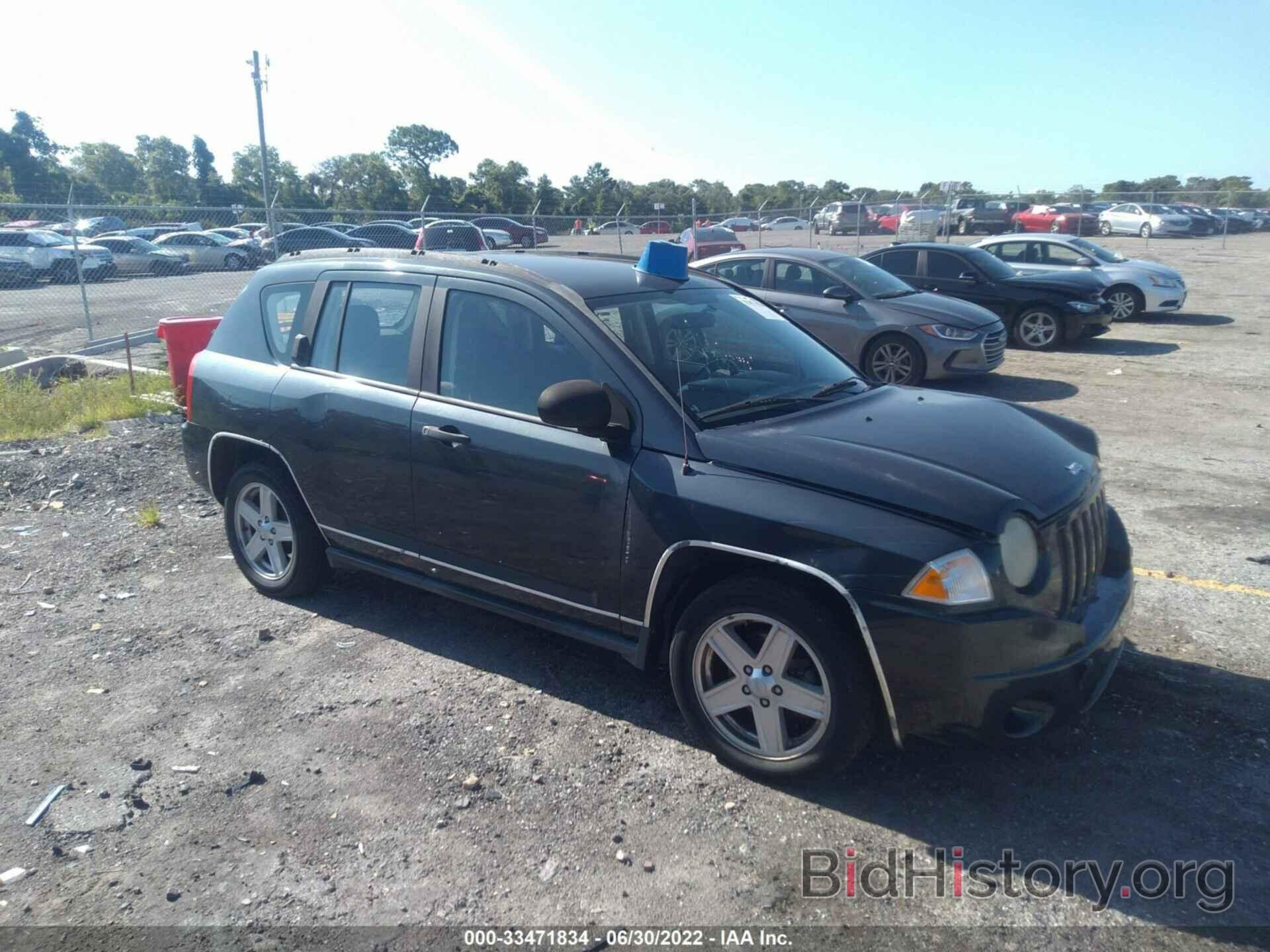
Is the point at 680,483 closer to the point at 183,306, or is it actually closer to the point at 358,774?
the point at 358,774

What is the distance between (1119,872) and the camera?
3.08 meters

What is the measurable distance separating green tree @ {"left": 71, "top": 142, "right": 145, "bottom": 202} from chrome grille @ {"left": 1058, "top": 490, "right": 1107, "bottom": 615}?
8465 cm

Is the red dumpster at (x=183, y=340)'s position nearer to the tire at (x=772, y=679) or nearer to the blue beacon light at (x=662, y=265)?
the blue beacon light at (x=662, y=265)

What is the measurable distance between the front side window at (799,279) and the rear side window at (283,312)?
24.0 ft

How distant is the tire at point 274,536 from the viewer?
5.13 meters

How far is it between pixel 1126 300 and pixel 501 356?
1517cm

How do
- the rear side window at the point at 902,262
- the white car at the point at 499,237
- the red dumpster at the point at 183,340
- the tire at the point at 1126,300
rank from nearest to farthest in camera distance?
1. the red dumpster at the point at 183,340
2. the rear side window at the point at 902,262
3. the tire at the point at 1126,300
4. the white car at the point at 499,237

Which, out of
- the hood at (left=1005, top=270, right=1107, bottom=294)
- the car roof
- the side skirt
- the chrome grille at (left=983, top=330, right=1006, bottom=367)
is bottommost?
the side skirt

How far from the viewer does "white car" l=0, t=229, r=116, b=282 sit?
19625mm

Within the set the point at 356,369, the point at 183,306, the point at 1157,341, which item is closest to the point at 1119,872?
the point at 356,369

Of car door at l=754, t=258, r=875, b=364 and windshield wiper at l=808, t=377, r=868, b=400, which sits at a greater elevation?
windshield wiper at l=808, t=377, r=868, b=400

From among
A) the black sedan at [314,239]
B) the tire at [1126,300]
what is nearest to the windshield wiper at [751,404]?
the tire at [1126,300]

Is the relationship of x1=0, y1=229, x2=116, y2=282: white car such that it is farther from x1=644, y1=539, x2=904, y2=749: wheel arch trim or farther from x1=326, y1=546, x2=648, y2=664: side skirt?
x1=644, y1=539, x2=904, y2=749: wheel arch trim

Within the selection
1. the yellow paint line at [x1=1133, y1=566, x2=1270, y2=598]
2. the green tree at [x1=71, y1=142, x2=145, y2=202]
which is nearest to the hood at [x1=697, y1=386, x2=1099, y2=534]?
the yellow paint line at [x1=1133, y1=566, x2=1270, y2=598]
